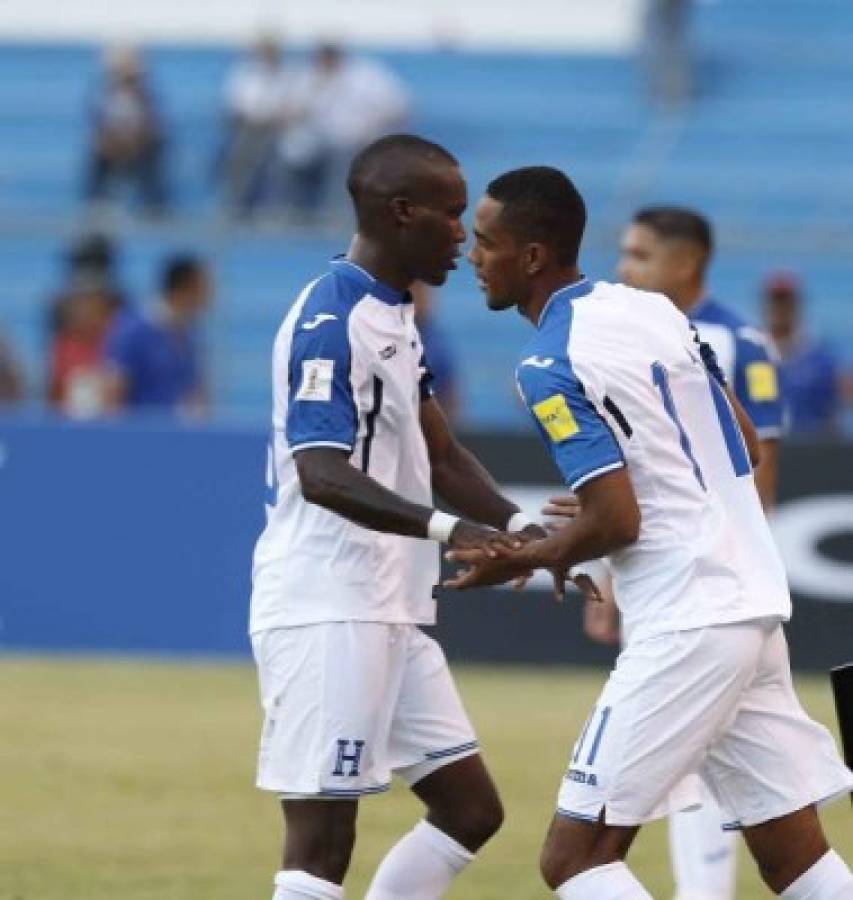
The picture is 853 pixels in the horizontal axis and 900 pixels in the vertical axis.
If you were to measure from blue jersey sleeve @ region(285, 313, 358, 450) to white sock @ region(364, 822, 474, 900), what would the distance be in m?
1.28

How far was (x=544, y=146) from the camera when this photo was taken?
25438 mm

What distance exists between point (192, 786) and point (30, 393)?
27.1 feet

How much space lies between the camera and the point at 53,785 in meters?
12.1

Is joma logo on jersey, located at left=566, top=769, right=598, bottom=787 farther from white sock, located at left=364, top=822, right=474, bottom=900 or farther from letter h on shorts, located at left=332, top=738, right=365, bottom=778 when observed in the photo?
white sock, located at left=364, top=822, right=474, bottom=900

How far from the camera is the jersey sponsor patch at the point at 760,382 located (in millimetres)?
9688

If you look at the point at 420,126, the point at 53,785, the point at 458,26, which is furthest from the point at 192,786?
the point at 458,26

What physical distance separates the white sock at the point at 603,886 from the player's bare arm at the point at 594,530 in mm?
786

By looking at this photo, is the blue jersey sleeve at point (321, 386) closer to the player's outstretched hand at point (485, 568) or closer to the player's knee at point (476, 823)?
the player's outstretched hand at point (485, 568)

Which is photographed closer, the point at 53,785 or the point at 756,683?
the point at 756,683

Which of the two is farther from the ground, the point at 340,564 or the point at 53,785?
the point at 340,564

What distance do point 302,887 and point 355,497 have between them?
111 centimetres

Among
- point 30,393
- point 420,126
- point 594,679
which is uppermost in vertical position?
point 420,126

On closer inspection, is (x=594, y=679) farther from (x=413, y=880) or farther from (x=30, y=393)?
(x=413, y=880)

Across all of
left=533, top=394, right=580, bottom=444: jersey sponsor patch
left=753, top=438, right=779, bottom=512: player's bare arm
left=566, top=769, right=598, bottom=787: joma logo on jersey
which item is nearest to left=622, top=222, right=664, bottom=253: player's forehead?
left=753, top=438, right=779, bottom=512: player's bare arm
